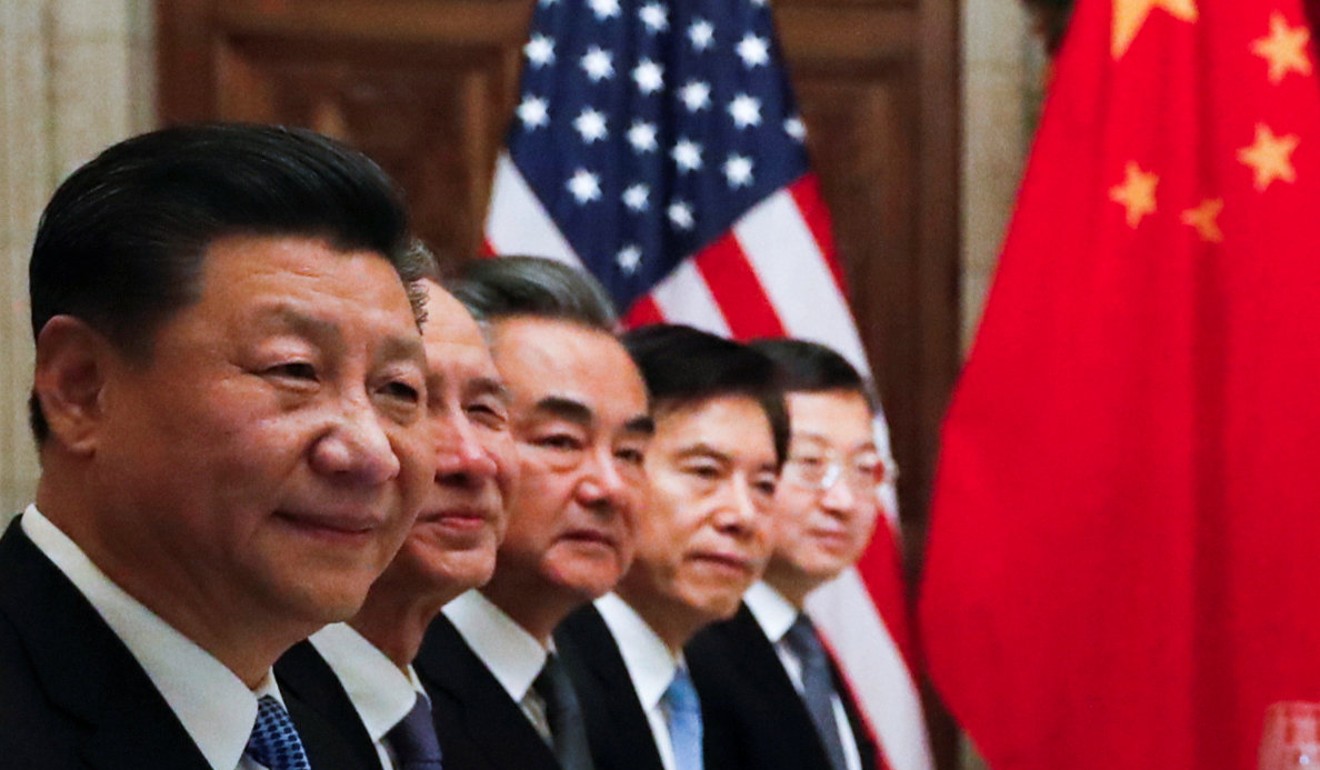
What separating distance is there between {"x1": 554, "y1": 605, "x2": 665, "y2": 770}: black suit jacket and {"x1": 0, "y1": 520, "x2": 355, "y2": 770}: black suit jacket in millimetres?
1696

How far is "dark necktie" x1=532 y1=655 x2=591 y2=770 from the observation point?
299 centimetres

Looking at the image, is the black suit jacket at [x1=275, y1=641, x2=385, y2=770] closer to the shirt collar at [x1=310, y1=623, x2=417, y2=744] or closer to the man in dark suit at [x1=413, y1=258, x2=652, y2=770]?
the shirt collar at [x1=310, y1=623, x2=417, y2=744]

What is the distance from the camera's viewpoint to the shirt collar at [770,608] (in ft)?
15.1

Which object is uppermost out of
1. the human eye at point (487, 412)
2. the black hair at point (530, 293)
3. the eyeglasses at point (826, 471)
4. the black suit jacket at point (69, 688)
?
the black hair at point (530, 293)

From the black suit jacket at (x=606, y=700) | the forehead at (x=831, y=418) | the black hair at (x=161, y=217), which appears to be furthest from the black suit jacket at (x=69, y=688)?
the forehead at (x=831, y=418)

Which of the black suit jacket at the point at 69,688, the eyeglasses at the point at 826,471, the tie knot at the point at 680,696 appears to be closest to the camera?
the black suit jacket at the point at 69,688

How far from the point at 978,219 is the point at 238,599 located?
167 inches

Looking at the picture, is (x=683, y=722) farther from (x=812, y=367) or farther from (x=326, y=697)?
(x=326, y=697)

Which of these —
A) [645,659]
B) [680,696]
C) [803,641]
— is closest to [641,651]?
[645,659]

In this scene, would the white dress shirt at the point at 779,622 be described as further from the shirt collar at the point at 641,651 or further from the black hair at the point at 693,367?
the shirt collar at the point at 641,651

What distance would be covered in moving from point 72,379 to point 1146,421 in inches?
122

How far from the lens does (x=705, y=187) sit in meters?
4.97

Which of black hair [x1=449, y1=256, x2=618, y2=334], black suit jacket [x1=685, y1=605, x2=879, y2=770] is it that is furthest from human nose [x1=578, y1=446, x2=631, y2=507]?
black suit jacket [x1=685, y1=605, x2=879, y2=770]

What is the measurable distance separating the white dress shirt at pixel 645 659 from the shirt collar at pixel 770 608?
0.85 m
